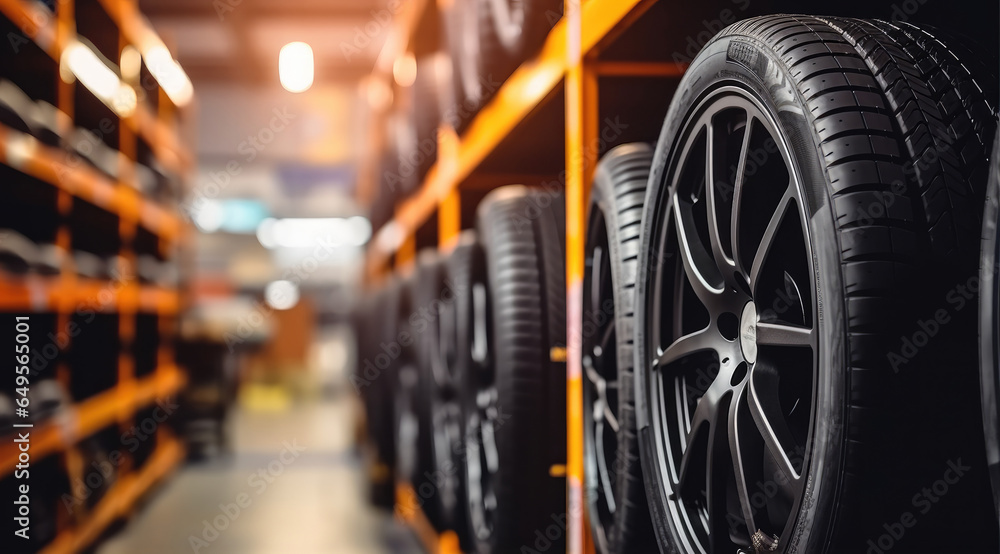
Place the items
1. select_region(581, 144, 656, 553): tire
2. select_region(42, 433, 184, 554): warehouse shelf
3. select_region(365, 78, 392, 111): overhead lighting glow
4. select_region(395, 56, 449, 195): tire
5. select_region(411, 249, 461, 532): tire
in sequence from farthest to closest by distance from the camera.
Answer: select_region(365, 78, 392, 111): overhead lighting glow, select_region(42, 433, 184, 554): warehouse shelf, select_region(395, 56, 449, 195): tire, select_region(411, 249, 461, 532): tire, select_region(581, 144, 656, 553): tire

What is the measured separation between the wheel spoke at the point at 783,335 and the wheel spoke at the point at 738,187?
81 millimetres

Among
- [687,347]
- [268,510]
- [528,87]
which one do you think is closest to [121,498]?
[268,510]

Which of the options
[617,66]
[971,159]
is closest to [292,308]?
[617,66]

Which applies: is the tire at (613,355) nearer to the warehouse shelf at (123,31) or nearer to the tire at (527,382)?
the tire at (527,382)

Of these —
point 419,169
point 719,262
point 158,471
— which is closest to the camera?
point 719,262

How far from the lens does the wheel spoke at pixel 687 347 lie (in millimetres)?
898

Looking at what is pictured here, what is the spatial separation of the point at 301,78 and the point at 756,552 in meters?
4.36

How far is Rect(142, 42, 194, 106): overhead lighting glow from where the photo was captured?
18.1 ft

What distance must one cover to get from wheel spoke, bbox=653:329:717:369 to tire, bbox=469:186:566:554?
0.57 m

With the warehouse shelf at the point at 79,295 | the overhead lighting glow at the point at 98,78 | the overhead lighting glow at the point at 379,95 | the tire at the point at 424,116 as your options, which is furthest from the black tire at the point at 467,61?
the overhead lighting glow at the point at 379,95

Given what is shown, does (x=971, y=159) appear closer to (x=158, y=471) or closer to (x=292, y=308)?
(x=158, y=471)

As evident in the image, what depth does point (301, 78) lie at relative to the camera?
4.62 metres

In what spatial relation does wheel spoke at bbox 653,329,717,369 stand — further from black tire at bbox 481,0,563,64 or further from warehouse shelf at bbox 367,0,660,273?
black tire at bbox 481,0,563,64

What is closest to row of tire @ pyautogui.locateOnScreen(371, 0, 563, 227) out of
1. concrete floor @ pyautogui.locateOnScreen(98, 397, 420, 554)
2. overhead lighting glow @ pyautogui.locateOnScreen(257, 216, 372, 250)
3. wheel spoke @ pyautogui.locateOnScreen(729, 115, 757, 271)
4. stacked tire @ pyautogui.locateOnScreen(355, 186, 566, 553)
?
stacked tire @ pyautogui.locateOnScreen(355, 186, 566, 553)
